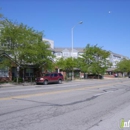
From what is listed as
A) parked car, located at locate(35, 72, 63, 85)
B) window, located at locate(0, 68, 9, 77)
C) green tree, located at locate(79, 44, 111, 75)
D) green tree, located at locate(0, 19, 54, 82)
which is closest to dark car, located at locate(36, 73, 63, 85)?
parked car, located at locate(35, 72, 63, 85)

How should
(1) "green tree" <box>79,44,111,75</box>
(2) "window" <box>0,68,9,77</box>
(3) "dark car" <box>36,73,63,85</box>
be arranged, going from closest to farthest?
1. (3) "dark car" <box>36,73,63,85</box>
2. (2) "window" <box>0,68,9,77</box>
3. (1) "green tree" <box>79,44,111,75</box>

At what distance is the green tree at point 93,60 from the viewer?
51.4 m

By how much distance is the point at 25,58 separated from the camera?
2833cm

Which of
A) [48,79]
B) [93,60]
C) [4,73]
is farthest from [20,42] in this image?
[93,60]

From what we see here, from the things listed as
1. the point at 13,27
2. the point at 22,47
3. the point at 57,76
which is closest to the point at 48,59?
the point at 57,76

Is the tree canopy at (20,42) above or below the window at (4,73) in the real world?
above

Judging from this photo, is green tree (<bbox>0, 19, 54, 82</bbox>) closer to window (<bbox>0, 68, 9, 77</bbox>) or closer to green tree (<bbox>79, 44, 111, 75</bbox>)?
window (<bbox>0, 68, 9, 77</bbox>)

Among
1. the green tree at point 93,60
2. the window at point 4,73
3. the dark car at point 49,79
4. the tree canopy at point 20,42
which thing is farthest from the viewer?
the green tree at point 93,60

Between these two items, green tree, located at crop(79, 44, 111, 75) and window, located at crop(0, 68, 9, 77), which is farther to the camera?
green tree, located at crop(79, 44, 111, 75)

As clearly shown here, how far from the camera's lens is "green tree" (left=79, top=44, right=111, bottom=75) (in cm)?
5138

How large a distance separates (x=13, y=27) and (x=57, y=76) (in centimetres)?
1029

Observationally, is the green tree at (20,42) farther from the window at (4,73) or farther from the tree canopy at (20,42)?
the window at (4,73)

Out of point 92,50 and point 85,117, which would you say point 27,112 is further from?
point 92,50

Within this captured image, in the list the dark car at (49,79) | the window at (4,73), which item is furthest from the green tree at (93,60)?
the window at (4,73)
